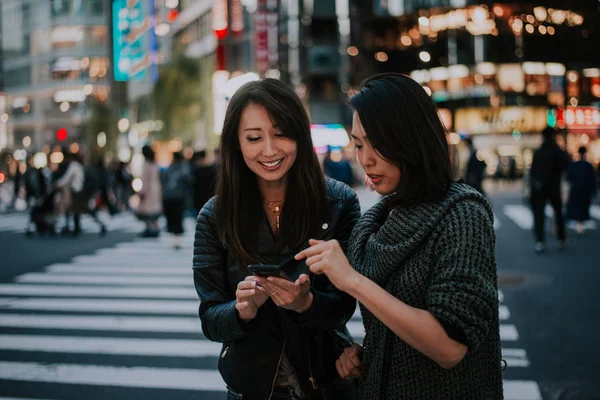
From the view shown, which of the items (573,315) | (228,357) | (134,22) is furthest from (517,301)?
(134,22)

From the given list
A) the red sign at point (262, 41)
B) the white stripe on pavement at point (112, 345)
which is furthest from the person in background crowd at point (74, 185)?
the red sign at point (262, 41)

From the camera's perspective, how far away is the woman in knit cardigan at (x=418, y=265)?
5.64ft

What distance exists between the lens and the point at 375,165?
1925 millimetres

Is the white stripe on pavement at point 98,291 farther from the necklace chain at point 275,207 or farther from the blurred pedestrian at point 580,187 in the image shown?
the blurred pedestrian at point 580,187

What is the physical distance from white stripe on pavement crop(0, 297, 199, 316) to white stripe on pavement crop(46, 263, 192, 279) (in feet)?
6.79

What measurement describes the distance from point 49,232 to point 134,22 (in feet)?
107

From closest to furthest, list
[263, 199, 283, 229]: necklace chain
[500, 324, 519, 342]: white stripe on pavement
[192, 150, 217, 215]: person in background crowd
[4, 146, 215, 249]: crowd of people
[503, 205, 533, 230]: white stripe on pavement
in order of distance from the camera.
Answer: [263, 199, 283, 229]: necklace chain < [500, 324, 519, 342]: white stripe on pavement < [4, 146, 215, 249]: crowd of people < [192, 150, 217, 215]: person in background crowd < [503, 205, 533, 230]: white stripe on pavement

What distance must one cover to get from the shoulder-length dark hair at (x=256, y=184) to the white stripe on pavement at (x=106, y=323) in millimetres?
5067

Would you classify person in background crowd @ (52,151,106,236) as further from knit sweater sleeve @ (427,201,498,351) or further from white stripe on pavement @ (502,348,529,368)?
knit sweater sleeve @ (427,201,498,351)

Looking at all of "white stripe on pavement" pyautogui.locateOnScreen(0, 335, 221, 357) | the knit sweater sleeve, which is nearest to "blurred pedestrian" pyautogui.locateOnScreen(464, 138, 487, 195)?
"white stripe on pavement" pyautogui.locateOnScreen(0, 335, 221, 357)

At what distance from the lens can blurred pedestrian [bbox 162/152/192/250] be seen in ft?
45.5

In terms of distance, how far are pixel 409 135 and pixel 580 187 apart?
13.5 meters

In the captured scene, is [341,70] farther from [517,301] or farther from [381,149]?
[381,149]

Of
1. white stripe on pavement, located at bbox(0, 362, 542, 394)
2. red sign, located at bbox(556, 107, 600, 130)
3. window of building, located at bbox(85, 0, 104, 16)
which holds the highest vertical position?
window of building, located at bbox(85, 0, 104, 16)
